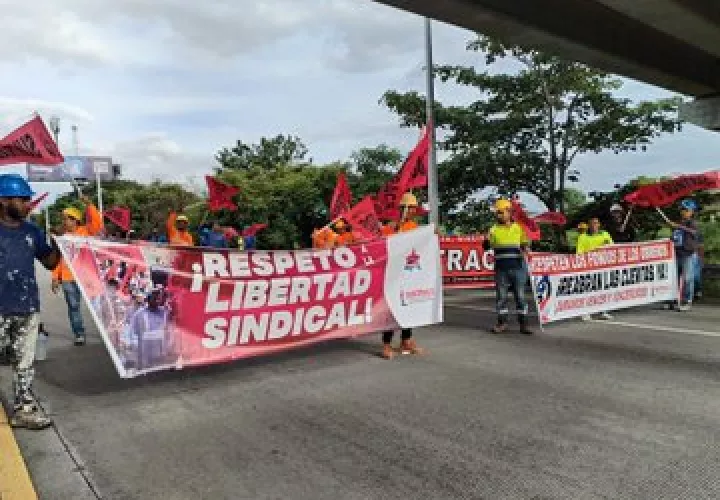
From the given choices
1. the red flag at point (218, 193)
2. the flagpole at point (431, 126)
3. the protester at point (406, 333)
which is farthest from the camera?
the flagpole at point (431, 126)

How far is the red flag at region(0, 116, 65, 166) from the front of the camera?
7.18 m

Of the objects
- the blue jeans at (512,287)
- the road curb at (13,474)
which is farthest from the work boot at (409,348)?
the road curb at (13,474)

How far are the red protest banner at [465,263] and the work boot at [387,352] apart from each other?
25.3 feet

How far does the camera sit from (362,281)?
774cm

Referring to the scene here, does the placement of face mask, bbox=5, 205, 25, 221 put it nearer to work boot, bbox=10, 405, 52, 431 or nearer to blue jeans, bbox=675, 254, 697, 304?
work boot, bbox=10, 405, 52, 431

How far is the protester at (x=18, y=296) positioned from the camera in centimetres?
539

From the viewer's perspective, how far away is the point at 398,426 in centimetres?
518

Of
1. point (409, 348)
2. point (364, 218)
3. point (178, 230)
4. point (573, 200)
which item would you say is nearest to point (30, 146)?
point (178, 230)

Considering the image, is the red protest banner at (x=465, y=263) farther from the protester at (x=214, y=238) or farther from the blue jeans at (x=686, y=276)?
the protester at (x=214, y=238)

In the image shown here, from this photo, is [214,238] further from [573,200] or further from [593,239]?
[573,200]

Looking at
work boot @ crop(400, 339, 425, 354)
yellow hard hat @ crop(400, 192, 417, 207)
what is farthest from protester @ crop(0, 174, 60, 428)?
yellow hard hat @ crop(400, 192, 417, 207)

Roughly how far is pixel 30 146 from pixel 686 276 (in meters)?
10.1

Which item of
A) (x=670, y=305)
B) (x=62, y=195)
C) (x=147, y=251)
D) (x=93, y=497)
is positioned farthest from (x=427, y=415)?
(x=62, y=195)

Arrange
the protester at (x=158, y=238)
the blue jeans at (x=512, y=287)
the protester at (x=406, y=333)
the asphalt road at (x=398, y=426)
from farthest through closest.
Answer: the protester at (x=158, y=238)
the blue jeans at (x=512, y=287)
the protester at (x=406, y=333)
the asphalt road at (x=398, y=426)
